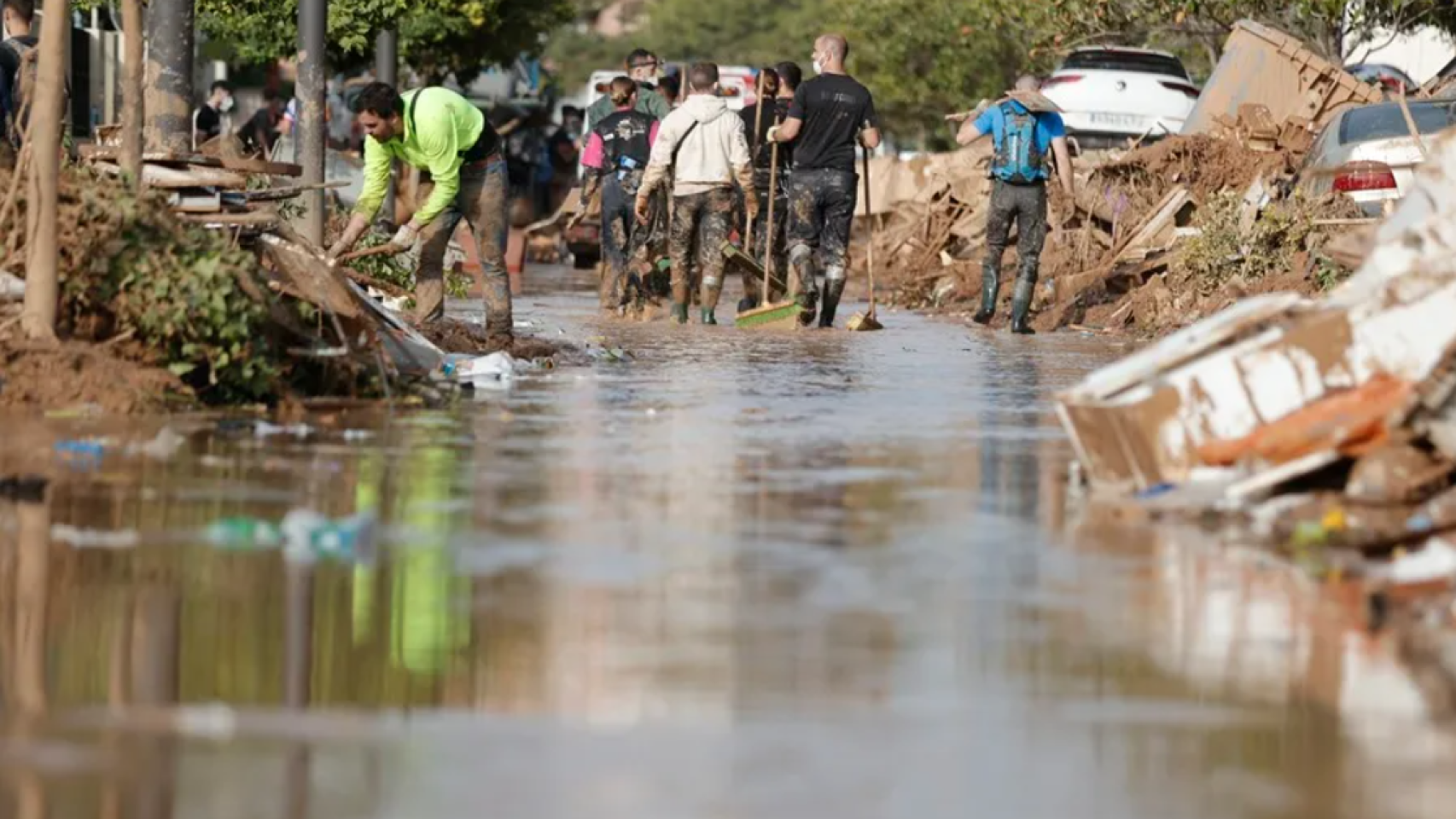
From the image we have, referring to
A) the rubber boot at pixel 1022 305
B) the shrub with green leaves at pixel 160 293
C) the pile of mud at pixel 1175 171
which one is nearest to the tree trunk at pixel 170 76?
the shrub with green leaves at pixel 160 293

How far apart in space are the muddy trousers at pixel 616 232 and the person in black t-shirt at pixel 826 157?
6.24 feet

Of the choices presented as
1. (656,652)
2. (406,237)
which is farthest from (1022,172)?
(656,652)

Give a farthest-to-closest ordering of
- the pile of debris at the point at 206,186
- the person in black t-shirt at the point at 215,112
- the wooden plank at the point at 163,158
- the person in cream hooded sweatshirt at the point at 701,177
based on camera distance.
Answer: the person in black t-shirt at the point at 215,112, the person in cream hooded sweatshirt at the point at 701,177, the wooden plank at the point at 163,158, the pile of debris at the point at 206,186

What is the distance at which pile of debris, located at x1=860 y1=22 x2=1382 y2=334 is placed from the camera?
19906mm

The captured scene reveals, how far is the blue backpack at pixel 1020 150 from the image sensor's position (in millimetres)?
20031

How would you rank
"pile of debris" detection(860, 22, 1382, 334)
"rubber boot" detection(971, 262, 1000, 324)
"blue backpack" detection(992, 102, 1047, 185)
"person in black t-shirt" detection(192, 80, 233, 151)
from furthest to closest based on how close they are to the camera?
"person in black t-shirt" detection(192, 80, 233, 151) → "rubber boot" detection(971, 262, 1000, 324) → "blue backpack" detection(992, 102, 1047, 185) → "pile of debris" detection(860, 22, 1382, 334)

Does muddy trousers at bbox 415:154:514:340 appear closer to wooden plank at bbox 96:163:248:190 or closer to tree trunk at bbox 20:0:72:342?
wooden plank at bbox 96:163:248:190

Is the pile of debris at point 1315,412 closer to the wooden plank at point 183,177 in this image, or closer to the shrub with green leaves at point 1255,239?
the wooden plank at point 183,177

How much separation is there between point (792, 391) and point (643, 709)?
26.6ft

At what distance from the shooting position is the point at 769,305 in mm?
20266

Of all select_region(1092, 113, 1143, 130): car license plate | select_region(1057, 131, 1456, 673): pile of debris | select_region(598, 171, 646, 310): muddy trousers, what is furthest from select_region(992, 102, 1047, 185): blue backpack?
select_region(1092, 113, 1143, 130): car license plate

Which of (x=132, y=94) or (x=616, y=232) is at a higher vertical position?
(x=132, y=94)

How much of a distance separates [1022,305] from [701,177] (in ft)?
8.10

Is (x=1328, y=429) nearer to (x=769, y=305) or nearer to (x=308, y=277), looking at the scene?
(x=308, y=277)
